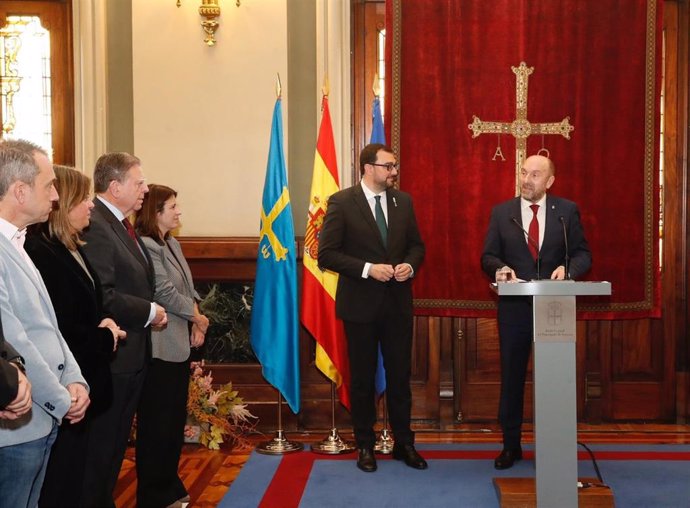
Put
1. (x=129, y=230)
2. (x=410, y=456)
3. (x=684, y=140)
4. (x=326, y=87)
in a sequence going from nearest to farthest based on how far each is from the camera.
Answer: (x=129, y=230), (x=410, y=456), (x=326, y=87), (x=684, y=140)

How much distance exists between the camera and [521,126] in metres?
5.59

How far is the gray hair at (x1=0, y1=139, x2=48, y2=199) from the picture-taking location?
89.6 inches

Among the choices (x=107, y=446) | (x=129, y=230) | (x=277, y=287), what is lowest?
(x=107, y=446)

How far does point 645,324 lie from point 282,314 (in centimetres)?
245

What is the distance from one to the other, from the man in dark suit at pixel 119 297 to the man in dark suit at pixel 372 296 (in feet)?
4.88

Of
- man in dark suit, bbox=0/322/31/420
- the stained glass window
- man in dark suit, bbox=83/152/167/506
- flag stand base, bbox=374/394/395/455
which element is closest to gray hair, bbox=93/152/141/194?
man in dark suit, bbox=83/152/167/506

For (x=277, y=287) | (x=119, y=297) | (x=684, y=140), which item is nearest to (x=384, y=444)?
(x=277, y=287)

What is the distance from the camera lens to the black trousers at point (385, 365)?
475 cm

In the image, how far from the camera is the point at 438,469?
15.6 ft

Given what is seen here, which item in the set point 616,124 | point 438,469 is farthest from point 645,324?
point 438,469

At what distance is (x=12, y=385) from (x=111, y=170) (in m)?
1.52

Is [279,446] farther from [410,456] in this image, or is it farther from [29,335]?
[29,335]

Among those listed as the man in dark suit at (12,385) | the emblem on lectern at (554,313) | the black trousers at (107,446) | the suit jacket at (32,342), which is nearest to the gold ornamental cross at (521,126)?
the emblem on lectern at (554,313)

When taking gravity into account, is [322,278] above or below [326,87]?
below
